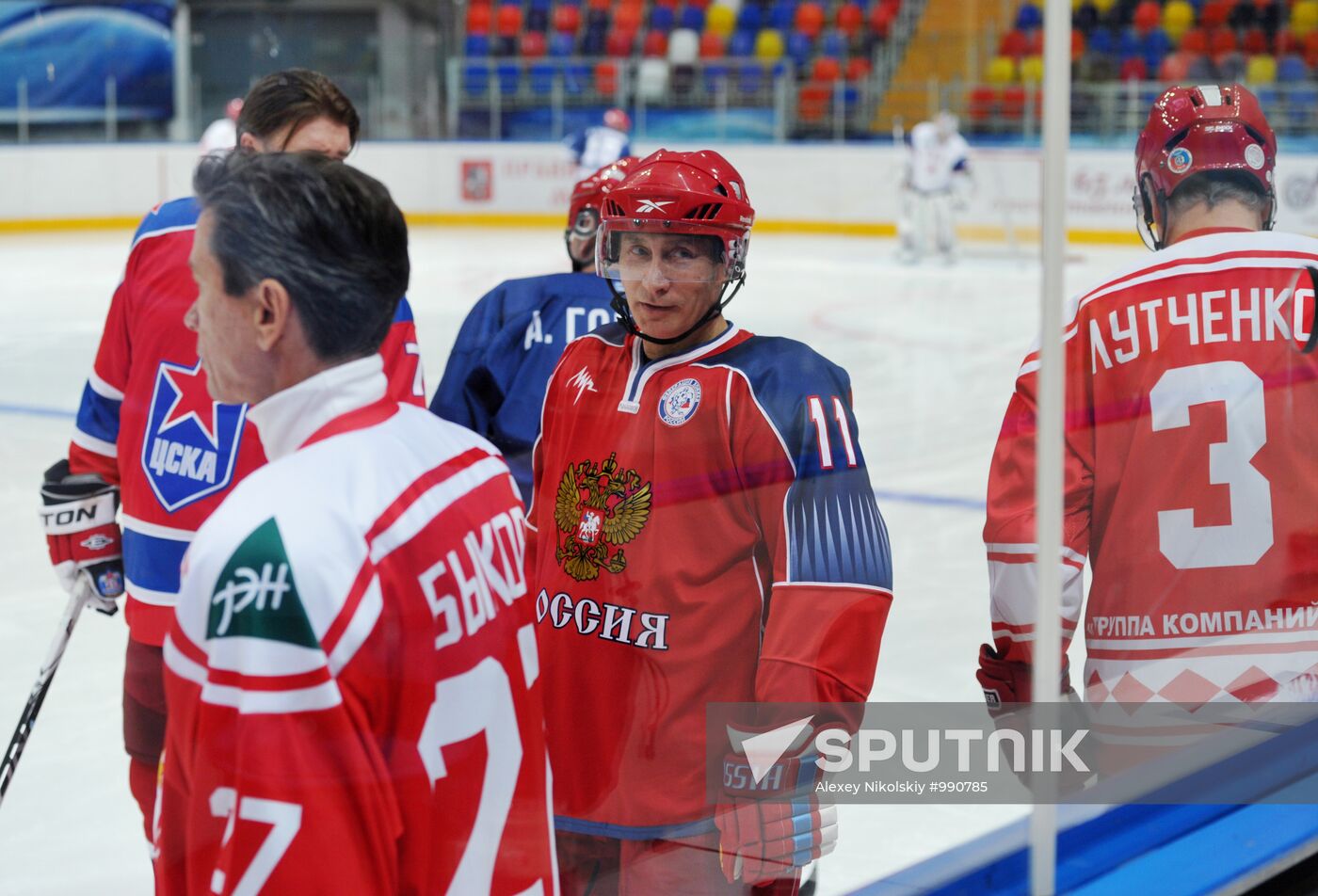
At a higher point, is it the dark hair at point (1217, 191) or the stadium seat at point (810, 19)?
the stadium seat at point (810, 19)

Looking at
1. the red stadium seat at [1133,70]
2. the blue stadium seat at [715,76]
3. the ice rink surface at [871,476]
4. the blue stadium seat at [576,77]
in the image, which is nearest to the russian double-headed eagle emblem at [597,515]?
the ice rink surface at [871,476]

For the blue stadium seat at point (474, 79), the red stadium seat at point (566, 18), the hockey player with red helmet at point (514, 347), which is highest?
the red stadium seat at point (566, 18)

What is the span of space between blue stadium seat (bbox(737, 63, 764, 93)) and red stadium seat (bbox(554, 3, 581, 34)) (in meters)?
0.76

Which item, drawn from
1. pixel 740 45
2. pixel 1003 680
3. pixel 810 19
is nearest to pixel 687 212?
pixel 1003 680

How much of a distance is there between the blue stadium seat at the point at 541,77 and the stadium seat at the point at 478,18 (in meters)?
0.83

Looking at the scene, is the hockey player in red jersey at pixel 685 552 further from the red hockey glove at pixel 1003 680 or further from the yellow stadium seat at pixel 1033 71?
the yellow stadium seat at pixel 1033 71

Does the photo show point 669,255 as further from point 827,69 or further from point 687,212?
→ point 827,69

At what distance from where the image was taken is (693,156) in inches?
55.1

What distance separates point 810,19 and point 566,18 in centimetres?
187

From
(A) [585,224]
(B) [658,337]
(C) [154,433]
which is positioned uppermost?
(A) [585,224]

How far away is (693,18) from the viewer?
21.4 feet

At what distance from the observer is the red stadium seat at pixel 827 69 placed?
6.32 metres

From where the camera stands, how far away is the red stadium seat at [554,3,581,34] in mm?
5172

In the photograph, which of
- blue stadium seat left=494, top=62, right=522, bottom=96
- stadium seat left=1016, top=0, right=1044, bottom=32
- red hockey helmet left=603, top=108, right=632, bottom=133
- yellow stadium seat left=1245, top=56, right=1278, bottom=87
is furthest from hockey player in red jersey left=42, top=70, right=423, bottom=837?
blue stadium seat left=494, top=62, right=522, bottom=96
